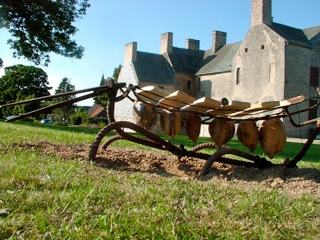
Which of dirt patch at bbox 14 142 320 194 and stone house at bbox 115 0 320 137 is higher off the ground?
stone house at bbox 115 0 320 137

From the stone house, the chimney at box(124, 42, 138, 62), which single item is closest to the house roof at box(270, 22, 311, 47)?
the stone house

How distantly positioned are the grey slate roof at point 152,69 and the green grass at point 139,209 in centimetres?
3908

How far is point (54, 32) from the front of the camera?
26.1 metres

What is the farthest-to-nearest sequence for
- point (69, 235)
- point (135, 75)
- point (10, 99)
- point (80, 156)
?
point (10, 99) → point (135, 75) → point (80, 156) → point (69, 235)

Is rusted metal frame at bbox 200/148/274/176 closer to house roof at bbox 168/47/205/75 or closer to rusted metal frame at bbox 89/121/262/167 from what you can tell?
rusted metal frame at bbox 89/121/262/167

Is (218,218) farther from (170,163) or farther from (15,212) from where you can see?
(170,163)

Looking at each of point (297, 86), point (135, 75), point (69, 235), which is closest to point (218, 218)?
point (69, 235)

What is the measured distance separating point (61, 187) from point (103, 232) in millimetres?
990

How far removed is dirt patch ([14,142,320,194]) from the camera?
3.32 metres

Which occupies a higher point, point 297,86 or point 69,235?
point 297,86

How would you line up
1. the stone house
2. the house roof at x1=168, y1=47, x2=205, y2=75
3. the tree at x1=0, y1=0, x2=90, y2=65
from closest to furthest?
the tree at x1=0, y1=0, x2=90, y2=65 < the stone house < the house roof at x1=168, y1=47, x2=205, y2=75

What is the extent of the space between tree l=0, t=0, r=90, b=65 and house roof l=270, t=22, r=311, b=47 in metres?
17.2

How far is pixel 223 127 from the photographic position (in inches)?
166

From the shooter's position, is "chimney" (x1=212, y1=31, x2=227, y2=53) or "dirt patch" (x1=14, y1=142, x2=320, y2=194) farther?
"chimney" (x1=212, y1=31, x2=227, y2=53)
